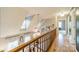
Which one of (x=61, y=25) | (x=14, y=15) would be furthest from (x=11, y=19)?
(x=61, y=25)

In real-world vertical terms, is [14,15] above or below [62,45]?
above

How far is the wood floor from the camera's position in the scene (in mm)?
1492

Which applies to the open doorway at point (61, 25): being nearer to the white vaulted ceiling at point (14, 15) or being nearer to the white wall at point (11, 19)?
the white vaulted ceiling at point (14, 15)

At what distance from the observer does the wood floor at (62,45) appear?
149cm

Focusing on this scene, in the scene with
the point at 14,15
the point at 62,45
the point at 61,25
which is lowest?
the point at 62,45

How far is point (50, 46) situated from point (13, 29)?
0.58 metres

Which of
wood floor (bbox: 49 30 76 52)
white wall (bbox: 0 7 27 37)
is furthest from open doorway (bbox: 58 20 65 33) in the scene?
white wall (bbox: 0 7 27 37)

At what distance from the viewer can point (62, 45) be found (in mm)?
1546

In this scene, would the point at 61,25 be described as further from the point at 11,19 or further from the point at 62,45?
the point at 11,19

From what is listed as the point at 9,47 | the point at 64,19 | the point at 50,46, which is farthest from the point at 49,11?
the point at 9,47

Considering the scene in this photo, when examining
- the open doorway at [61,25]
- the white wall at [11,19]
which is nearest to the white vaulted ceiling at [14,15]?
the white wall at [11,19]

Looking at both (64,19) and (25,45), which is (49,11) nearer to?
(64,19)
